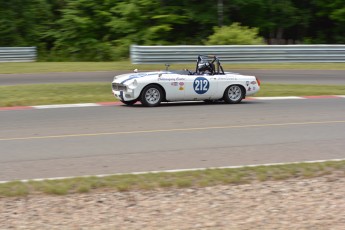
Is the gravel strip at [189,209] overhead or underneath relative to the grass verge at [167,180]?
underneath

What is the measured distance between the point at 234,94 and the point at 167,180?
9493 mm

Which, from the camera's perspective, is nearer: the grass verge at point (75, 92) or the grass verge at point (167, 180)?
the grass verge at point (167, 180)

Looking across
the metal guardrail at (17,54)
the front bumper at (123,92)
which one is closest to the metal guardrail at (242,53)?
the metal guardrail at (17,54)

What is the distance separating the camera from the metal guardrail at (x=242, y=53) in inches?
1061

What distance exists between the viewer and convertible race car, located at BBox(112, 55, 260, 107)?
16.3 meters

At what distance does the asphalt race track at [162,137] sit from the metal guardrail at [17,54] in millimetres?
14613

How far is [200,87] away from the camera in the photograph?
54.7ft

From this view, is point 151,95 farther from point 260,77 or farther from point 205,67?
point 260,77

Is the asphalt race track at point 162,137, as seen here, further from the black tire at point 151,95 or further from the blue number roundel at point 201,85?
the blue number roundel at point 201,85

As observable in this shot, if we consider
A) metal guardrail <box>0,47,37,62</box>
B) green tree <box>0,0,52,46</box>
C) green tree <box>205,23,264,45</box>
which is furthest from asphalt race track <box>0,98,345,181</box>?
green tree <box>0,0,52,46</box>

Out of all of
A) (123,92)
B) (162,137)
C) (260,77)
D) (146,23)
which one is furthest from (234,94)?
(146,23)

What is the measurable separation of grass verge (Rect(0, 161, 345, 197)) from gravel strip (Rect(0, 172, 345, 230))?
165 mm

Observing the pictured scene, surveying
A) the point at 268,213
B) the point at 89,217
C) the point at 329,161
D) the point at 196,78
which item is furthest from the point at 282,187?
the point at 196,78

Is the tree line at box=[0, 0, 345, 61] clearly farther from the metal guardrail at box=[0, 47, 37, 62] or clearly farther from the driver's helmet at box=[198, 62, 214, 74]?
the driver's helmet at box=[198, 62, 214, 74]
